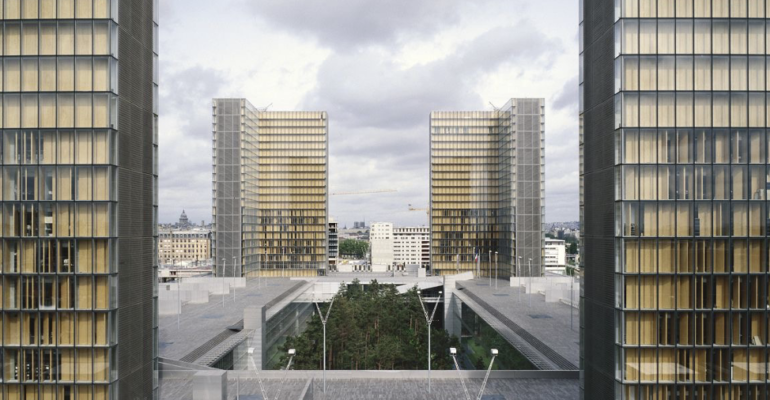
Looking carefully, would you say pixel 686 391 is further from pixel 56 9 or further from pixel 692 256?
pixel 56 9

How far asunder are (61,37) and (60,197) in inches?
377

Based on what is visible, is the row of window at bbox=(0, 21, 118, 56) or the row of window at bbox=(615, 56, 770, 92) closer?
the row of window at bbox=(0, 21, 118, 56)

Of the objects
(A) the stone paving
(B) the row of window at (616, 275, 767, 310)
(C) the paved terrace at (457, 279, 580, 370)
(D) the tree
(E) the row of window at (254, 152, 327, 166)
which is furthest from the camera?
(E) the row of window at (254, 152, 327, 166)

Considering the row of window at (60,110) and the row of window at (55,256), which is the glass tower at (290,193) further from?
the row of window at (60,110)

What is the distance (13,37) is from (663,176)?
40.1 meters

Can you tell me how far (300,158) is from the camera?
127625mm

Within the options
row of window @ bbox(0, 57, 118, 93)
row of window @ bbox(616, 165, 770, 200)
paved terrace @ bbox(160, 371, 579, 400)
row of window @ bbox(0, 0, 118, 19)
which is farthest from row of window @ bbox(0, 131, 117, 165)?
row of window @ bbox(616, 165, 770, 200)

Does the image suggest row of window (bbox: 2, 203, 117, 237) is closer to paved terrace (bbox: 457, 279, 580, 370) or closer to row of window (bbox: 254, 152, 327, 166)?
paved terrace (bbox: 457, 279, 580, 370)

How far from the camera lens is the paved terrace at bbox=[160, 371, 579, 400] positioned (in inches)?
1529

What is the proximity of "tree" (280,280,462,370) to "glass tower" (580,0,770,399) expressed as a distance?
27.6m

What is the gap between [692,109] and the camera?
29.5m

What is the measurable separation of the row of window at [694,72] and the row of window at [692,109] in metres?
0.44

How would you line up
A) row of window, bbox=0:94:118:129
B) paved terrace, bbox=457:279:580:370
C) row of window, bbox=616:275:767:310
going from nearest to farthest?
row of window, bbox=0:94:118:129, row of window, bbox=616:275:767:310, paved terrace, bbox=457:279:580:370

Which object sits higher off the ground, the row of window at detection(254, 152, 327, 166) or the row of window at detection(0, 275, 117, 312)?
the row of window at detection(254, 152, 327, 166)
